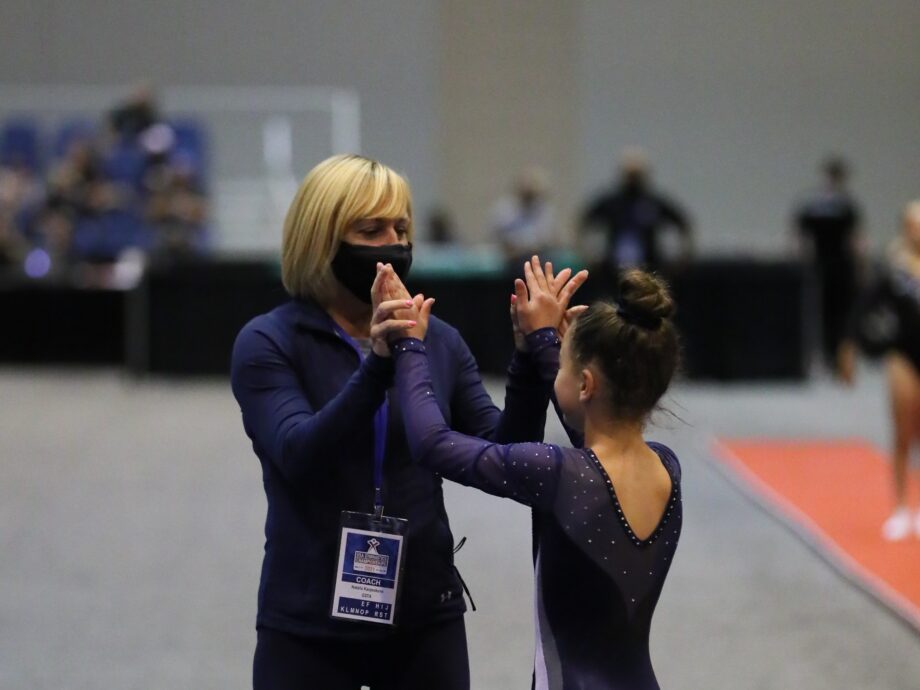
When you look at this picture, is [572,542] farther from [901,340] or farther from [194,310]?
[194,310]

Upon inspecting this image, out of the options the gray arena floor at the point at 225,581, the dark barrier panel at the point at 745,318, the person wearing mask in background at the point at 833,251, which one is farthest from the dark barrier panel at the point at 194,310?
the person wearing mask in background at the point at 833,251

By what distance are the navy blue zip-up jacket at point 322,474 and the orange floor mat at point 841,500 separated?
9.77 ft

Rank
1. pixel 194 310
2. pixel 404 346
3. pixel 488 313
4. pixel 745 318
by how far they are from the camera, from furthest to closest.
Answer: pixel 745 318
pixel 194 310
pixel 488 313
pixel 404 346

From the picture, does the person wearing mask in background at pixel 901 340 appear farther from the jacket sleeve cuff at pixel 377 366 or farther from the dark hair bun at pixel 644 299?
the jacket sleeve cuff at pixel 377 366

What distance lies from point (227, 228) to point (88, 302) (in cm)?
195

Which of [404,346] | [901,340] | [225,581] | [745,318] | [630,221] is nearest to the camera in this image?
[404,346]

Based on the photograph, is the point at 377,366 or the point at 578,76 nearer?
the point at 377,366

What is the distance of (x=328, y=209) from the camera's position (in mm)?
2328

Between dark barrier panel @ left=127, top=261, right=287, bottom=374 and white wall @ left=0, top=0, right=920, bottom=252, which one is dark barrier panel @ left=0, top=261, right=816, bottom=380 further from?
white wall @ left=0, top=0, right=920, bottom=252

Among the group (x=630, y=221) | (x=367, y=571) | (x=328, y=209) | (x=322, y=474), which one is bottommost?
(x=630, y=221)

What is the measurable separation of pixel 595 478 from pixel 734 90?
14.8 m

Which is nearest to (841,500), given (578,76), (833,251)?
(833,251)

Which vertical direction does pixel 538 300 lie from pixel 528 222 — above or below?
above

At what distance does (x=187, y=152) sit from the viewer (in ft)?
46.4
